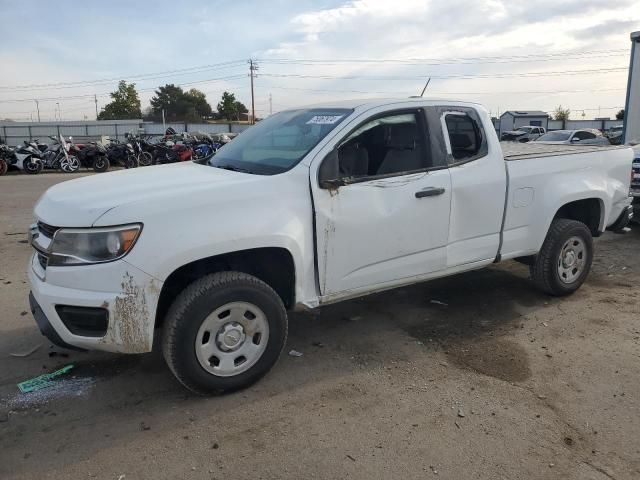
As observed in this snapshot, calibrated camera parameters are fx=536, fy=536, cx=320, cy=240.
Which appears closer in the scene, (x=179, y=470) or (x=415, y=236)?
(x=179, y=470)

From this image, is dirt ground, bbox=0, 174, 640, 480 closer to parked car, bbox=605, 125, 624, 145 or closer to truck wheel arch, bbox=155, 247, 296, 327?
truck wheel arch, bbox=155, 247, 296, 327

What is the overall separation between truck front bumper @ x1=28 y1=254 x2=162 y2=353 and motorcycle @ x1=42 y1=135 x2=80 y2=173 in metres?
18.3

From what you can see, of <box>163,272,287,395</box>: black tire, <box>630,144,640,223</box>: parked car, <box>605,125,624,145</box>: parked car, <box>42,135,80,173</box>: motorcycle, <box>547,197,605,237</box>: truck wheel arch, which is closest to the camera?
<box>163,272,287,395</box>: black tire

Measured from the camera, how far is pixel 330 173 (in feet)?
11.8

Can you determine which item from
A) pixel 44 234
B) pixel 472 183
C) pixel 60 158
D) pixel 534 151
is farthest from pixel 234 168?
pixel 60 158

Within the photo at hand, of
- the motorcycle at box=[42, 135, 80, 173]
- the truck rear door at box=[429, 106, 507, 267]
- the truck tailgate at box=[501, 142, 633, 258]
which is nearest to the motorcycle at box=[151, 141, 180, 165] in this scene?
the motorcycle at box=[42, 135, 80, 173]

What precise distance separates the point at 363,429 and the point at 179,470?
1.04 meters

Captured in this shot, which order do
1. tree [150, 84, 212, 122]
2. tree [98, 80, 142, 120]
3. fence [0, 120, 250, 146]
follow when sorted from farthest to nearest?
tree [150, 84, 212, 122] → tree [98, 80, 142, 120] → fence [0, 120, 250, 146]

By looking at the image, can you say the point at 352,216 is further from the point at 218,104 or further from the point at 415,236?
the point at 218,104

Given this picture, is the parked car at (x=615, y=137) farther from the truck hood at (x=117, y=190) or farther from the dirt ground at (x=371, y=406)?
the truck hood at (x=117, y=190)

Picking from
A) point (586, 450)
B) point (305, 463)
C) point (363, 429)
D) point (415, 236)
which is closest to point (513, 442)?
point (586, 450)

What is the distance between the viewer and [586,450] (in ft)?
9.55

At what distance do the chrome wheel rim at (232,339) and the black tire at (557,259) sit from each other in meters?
2.94

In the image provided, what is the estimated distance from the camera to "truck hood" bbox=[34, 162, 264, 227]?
311cm
